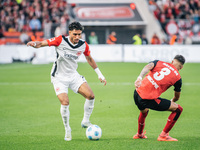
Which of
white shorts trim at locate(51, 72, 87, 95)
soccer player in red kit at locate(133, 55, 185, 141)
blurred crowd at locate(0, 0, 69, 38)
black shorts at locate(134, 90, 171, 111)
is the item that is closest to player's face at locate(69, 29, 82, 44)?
white shorts trim at locate(51, 72, 87, 95)

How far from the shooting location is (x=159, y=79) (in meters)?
6.72

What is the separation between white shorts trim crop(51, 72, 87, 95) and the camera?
293 inches

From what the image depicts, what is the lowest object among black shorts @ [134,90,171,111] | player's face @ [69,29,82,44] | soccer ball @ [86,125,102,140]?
soccer ball @ [86,125,102,140]

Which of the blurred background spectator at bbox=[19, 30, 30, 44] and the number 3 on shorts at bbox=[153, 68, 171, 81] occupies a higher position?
the number 3 on shorts at bbox=[153, 68, 171, 81]

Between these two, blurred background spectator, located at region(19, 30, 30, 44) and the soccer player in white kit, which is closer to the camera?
the soccer player in white kit

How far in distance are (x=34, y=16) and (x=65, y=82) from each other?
26352 millimetres

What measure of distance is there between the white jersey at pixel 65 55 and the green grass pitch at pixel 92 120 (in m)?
1.37

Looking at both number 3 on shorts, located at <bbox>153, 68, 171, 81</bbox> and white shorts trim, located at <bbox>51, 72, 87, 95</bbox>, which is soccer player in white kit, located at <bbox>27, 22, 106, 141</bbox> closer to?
white shorts trim, located at <bbox>51, 72, 87, 95</bbox>

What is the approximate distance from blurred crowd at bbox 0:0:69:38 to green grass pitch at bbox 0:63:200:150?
15.8 metres

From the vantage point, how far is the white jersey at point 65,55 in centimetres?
747

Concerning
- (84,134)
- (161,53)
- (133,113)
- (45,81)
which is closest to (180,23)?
(161,53)

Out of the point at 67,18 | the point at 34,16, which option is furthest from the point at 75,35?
the point at 67,18

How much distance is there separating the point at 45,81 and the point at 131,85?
4.26m

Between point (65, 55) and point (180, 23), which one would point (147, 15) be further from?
point (65, 55)
